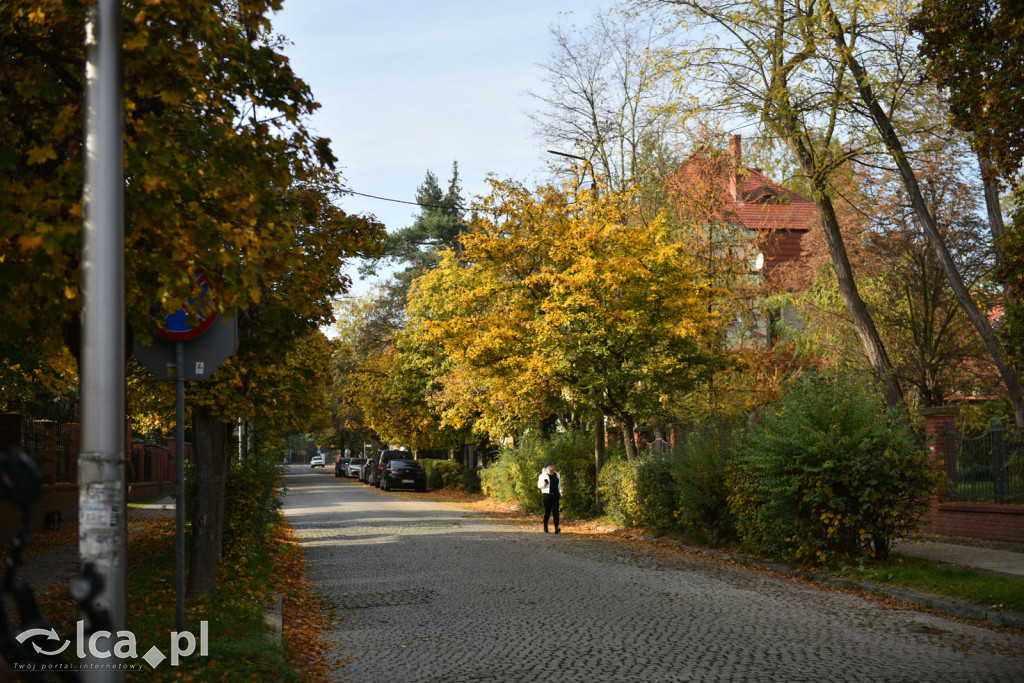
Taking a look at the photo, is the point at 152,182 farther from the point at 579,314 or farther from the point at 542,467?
the point at 542,467

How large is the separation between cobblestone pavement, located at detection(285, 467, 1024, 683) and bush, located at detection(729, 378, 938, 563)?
3.42ft

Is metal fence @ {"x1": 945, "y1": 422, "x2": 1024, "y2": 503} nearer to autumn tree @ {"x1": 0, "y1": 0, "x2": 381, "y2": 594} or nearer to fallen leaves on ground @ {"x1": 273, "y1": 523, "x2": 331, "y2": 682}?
fallen leaves on ground @ {"x1": 273, "y1": 523, "x2": 331, "y2": 682}

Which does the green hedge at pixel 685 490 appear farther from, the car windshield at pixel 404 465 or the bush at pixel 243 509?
the car windshield at pixel 404 465

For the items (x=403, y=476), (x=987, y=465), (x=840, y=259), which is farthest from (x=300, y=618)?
(x=403, y=476)

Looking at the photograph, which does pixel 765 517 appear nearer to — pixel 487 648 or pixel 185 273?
pixel 487 648

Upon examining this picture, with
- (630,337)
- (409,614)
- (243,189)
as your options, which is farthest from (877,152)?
(243,189)

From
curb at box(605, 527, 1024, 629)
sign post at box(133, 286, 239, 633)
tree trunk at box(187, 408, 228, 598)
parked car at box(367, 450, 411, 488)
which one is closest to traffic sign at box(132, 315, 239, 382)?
sign post at box(133, 286, 239, 633)

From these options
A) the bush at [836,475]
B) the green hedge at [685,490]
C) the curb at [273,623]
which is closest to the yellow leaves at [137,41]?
the curb at [273,623]

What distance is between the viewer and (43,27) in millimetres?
6551

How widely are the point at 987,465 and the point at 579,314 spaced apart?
27.8ft

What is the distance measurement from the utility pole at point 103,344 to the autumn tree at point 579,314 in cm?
1651

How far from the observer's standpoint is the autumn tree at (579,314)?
20562 millimetres

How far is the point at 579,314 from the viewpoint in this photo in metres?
20.4

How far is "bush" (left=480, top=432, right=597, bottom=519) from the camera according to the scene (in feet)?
80.9
